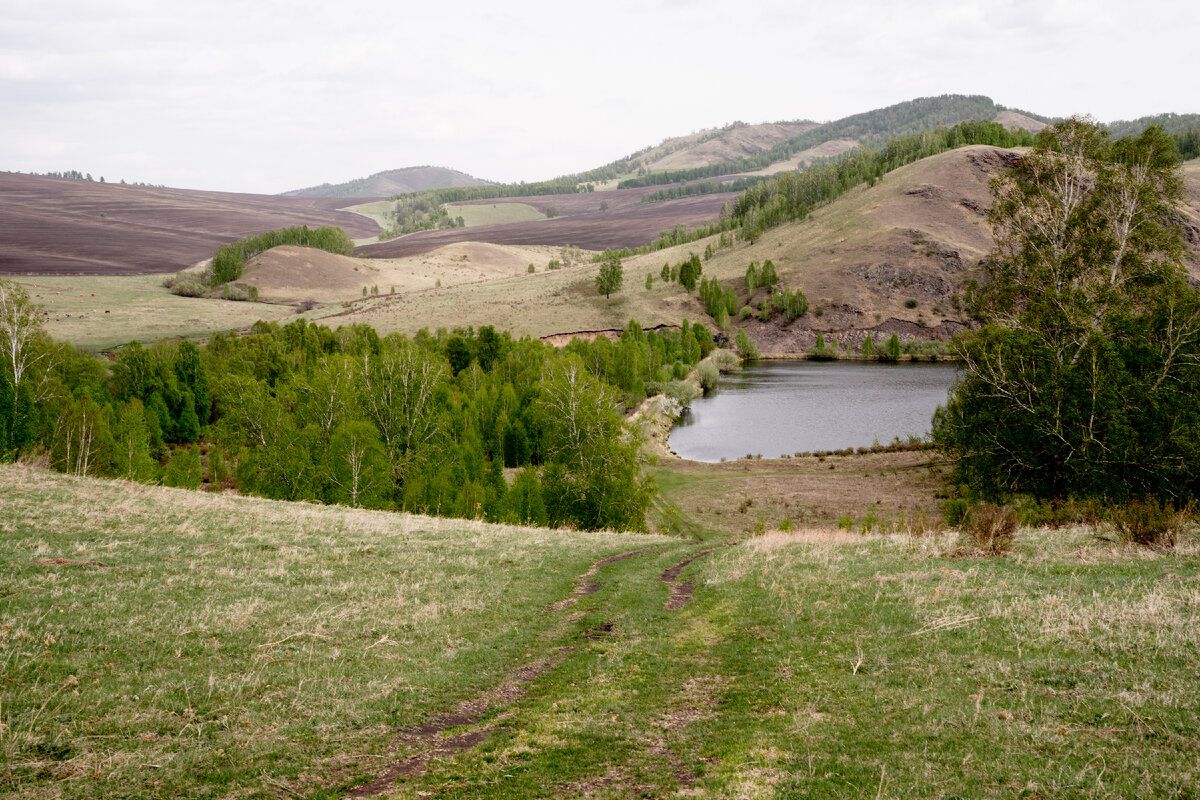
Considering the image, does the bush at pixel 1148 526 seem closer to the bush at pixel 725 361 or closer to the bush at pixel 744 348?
the bush at pixel 725 361

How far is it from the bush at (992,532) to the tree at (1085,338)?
15463 mm

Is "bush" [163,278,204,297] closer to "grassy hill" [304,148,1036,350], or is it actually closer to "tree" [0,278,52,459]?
"grassy hill" [304,148,1036,350]

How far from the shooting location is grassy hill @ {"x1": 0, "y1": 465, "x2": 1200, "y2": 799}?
8359 millimetres

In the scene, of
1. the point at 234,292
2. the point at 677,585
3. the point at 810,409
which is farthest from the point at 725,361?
the point at 234,292

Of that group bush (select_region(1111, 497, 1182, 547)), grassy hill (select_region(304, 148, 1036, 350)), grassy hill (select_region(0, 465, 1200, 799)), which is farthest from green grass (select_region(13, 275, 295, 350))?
bush (select_region(1111, 497, 1182, 547))

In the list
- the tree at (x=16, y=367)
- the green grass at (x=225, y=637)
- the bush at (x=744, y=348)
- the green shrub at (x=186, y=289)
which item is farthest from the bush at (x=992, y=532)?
the green shrub at (x=186, y=289)

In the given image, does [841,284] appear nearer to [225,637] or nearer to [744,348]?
[744,348]

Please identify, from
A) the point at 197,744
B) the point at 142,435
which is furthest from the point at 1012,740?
the point at 142,435

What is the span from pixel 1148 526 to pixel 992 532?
3889 millimetres

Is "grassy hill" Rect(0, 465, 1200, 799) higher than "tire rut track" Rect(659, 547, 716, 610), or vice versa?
"grassy hill" Rect(0, 465, 1200, 799)

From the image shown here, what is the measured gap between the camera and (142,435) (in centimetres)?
5803

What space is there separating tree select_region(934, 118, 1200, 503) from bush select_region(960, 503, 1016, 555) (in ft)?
50.7

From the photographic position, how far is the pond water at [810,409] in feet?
269

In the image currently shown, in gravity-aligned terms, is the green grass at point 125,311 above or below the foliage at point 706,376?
above
